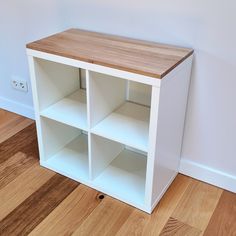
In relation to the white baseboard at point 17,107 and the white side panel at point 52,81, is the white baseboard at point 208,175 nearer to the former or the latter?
the white side panel at point 52,81

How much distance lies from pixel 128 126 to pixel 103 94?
7.7 inches

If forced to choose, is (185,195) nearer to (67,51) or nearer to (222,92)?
(222,92)

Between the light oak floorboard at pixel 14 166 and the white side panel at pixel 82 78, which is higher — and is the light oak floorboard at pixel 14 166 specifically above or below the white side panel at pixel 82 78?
below

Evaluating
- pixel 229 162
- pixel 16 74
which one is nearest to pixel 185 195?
pixel 229 162

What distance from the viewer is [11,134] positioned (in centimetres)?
213

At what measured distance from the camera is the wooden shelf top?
1.32 m

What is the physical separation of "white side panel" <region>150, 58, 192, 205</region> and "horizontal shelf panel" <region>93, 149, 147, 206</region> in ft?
0.36

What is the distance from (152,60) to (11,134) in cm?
118

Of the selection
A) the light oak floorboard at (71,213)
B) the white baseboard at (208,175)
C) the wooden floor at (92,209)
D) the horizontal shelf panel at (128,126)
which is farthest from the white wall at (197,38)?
the light oak floorboard at (71,213)

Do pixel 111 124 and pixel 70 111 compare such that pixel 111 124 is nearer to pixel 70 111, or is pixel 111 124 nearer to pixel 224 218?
pixel 70 111

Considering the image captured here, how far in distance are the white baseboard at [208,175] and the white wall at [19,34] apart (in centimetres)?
105

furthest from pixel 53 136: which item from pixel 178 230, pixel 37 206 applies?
pixel 178 230

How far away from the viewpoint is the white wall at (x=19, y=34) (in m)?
1.90

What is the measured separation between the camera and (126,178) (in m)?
1.73
